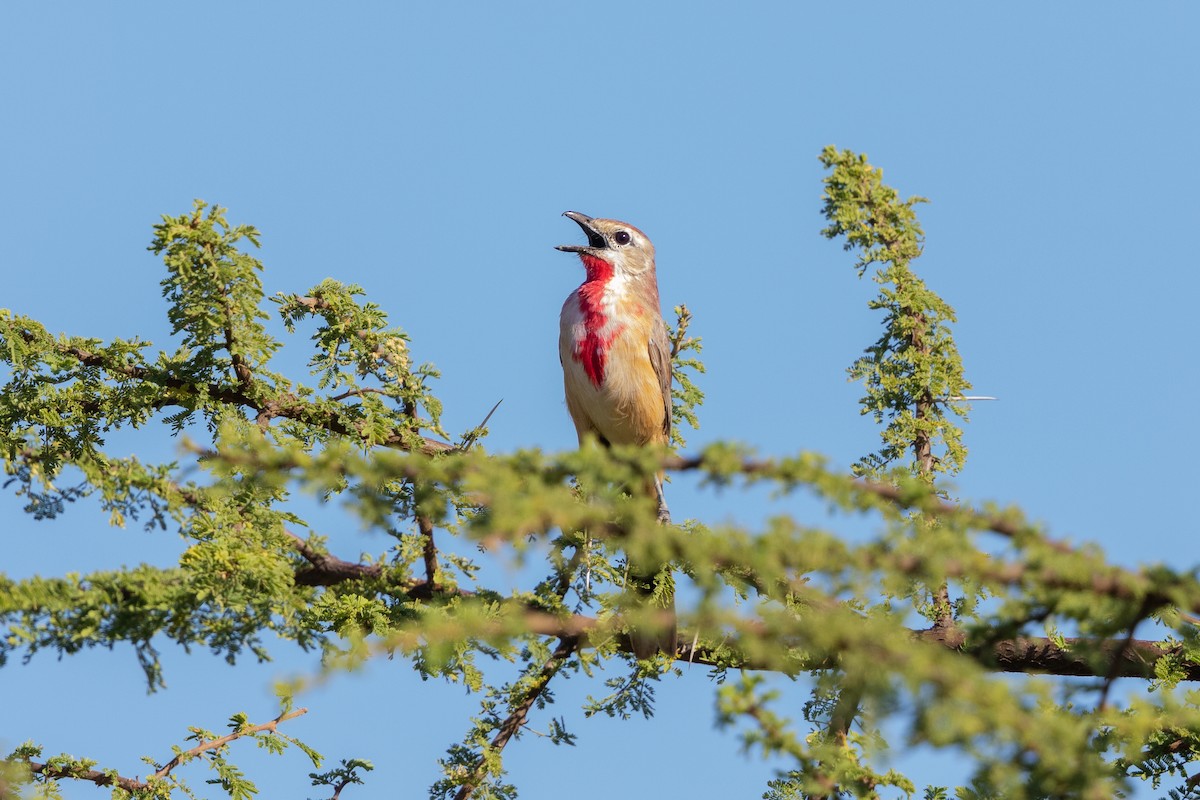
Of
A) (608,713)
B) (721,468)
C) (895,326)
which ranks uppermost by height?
(895,326)

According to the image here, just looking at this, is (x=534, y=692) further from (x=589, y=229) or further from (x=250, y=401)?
(x=589, y=229)

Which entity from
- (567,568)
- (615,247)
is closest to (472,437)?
(567,568)

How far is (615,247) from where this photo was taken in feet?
27.1

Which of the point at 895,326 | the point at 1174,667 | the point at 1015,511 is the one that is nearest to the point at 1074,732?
the point at 1015,511

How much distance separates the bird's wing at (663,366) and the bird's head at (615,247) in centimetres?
73

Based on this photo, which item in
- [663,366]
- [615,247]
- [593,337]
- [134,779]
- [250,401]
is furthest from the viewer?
[615,247]

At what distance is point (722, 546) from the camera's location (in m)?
2.20

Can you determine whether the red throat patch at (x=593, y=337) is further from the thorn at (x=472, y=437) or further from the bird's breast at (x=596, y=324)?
the thorn at (x=472, y=437)

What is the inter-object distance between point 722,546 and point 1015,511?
63 centimetres

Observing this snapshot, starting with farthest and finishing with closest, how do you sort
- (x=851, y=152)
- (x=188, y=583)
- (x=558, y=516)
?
1. (x=851, y=152)
2. (x=188, y=583)
3. (x=558, y=516)

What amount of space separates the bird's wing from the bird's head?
727 mm

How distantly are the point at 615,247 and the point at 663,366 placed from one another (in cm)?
125

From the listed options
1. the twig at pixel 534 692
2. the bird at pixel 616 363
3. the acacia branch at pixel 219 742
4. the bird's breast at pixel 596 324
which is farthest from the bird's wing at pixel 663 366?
the acacia branch at pixel 219 742

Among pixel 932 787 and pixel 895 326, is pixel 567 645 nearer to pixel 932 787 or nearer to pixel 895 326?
pixel 932 787
